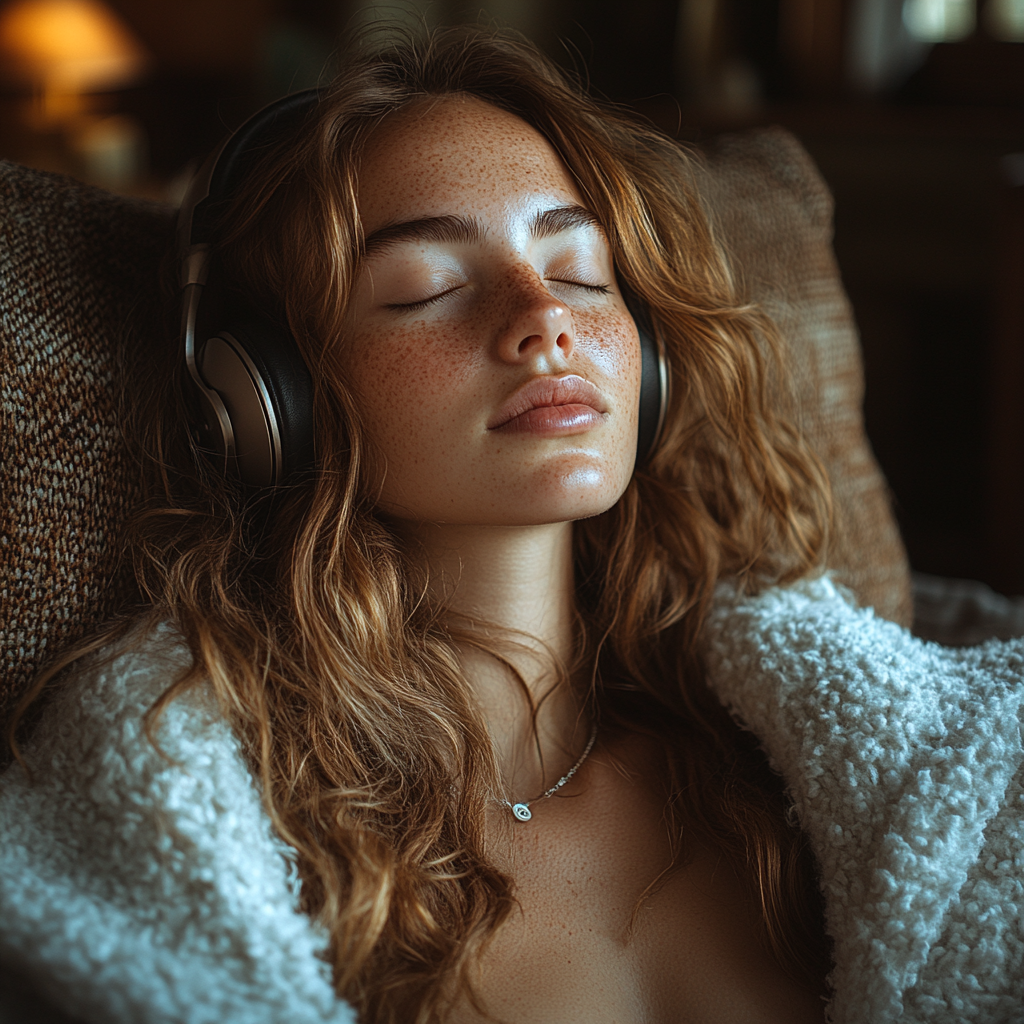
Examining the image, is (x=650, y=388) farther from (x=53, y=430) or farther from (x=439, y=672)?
(x=53, y=430)

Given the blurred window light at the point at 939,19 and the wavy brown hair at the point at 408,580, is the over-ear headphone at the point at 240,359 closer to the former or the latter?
the wavy brown hair at the point at 408,580

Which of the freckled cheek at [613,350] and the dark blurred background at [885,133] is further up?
the freckled cheek at [613,350]

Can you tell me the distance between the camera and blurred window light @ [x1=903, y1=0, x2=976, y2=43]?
2.85m

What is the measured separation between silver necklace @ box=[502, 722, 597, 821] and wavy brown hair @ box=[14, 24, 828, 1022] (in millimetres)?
26

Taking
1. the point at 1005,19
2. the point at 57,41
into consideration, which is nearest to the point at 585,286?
the point at 1005,19

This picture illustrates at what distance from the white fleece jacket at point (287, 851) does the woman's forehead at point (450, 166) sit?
420 mm

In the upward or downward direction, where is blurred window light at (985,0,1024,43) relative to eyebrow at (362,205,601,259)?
downward

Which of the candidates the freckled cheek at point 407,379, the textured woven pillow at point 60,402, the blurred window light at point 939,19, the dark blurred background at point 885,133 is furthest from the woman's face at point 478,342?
the blurred window light at point 939,19

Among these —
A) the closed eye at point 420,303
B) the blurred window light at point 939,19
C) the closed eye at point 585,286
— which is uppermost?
the closed eye at point 420,303

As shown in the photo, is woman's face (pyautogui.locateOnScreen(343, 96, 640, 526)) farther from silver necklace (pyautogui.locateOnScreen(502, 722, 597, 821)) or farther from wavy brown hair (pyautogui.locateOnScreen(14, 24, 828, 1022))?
silver necklace (pyautogui.locateOnScreen(502, 722, 597, 821))

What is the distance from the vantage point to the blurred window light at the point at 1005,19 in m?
2.74

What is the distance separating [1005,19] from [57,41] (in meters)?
3.14

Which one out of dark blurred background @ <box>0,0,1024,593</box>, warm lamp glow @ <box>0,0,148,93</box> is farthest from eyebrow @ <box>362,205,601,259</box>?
warm lamp glow @ <box>0,0,148,93</box>

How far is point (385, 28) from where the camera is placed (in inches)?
41.4
